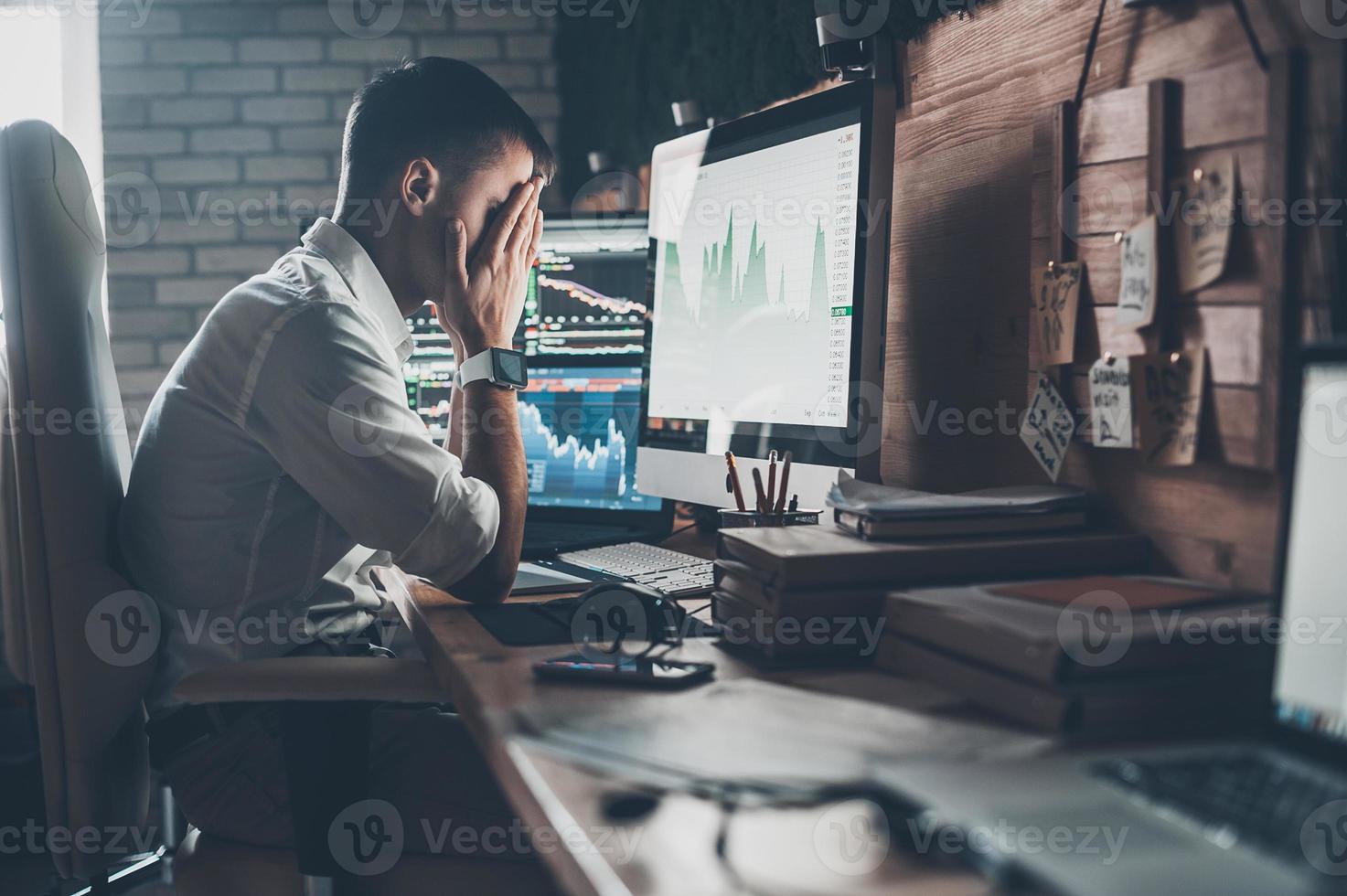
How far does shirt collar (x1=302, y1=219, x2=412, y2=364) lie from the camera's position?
1287mm

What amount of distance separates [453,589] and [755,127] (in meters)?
0.69

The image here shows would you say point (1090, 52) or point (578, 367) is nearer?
point (1090, 52)

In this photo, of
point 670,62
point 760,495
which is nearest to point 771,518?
point 760,495

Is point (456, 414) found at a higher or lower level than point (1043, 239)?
lower

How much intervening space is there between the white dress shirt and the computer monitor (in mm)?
358

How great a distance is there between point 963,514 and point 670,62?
74.2 inches

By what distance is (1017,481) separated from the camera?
1.08 m

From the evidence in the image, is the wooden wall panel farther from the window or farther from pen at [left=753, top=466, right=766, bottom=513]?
the window

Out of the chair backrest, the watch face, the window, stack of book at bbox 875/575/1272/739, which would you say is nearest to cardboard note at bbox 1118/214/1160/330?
stack of book at bbox 875/575/1272/739

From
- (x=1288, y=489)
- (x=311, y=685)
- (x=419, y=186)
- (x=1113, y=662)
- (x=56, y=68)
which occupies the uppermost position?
(x=56, y=68)

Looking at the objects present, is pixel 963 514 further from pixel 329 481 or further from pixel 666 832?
pixel 329 481

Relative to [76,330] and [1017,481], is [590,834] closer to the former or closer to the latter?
[1017,481]

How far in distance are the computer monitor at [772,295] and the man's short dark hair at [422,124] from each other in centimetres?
30

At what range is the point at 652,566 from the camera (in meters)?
1.30
